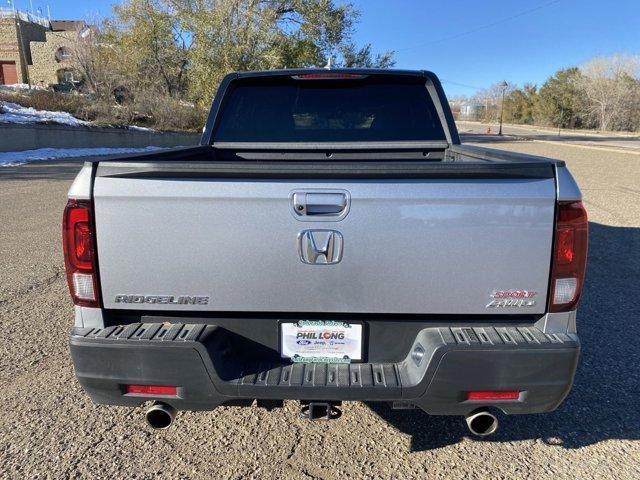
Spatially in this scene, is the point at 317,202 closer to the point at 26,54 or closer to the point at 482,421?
the point at 482,421

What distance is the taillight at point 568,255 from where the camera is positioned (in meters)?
2.03

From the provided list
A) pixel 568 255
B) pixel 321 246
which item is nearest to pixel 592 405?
pixel 568 255

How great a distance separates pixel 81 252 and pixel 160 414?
2.72 ft

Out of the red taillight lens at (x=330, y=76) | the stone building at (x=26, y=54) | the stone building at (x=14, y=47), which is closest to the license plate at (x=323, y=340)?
the red taillight lens at (x=330, y=76)

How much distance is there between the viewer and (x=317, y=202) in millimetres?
2016

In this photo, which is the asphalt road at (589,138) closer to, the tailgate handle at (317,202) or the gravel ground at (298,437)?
the gravel ground at (298,437)

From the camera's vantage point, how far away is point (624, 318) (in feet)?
14.8

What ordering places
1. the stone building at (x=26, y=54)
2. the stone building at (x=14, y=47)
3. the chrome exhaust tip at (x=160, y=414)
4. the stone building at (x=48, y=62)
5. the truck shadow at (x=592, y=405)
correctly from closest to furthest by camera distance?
the chrome exhaust tip at (x=160, y=414)
the truck shadow at (x=592, y=405)
the stone building at (x=48, y=62)
the stone building at (x=26, y=54)
the stone building at (x=14, y=47)

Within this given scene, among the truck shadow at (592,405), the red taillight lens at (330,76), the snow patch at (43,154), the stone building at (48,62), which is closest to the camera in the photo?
the truck shadow at (592,405)

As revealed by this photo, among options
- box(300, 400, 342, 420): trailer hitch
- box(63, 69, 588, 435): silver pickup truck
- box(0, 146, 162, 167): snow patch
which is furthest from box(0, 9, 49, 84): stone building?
box(300, 400, 342, 420): trailer hitch

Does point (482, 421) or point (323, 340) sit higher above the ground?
point (323, 340)

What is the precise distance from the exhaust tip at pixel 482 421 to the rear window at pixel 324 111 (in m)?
2.14

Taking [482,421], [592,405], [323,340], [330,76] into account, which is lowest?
[592,405]

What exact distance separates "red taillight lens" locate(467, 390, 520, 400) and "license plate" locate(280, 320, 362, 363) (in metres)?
0.52
